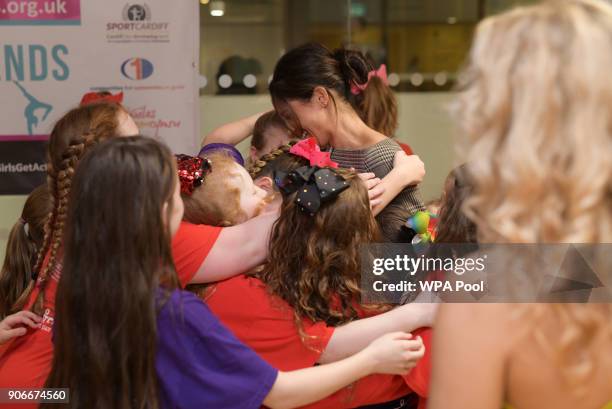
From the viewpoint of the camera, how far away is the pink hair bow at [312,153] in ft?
7.06

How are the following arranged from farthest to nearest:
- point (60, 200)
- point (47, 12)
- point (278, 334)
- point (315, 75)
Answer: point (47, 12) < point (315, 75) < point (60, 200) < point (278, 334)

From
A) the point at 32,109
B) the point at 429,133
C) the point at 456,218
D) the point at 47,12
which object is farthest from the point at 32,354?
the point at 429,133

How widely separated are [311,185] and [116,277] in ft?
1.95

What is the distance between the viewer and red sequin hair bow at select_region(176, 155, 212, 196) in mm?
2066

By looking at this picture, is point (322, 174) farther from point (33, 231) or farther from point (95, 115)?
point (33, 231)

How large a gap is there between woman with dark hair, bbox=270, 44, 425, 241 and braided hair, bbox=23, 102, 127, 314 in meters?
0.77

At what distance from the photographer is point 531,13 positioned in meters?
1.12

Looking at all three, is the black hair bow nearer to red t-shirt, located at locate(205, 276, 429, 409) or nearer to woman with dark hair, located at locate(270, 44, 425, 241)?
red t-shirt, located at locate(205, 276, 429, 409)

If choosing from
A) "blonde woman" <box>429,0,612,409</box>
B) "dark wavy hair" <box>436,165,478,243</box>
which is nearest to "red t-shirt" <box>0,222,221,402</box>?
"dark wavy hair" <box>436,165,478,243</box>

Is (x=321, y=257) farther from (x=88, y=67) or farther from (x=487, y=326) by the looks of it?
(x=88, y=67)

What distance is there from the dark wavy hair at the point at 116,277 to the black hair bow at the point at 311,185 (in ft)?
1.40

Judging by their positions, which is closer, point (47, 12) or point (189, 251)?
point (189, 251)

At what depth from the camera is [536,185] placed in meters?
1.09

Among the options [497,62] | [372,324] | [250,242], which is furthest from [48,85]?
[497,62]
